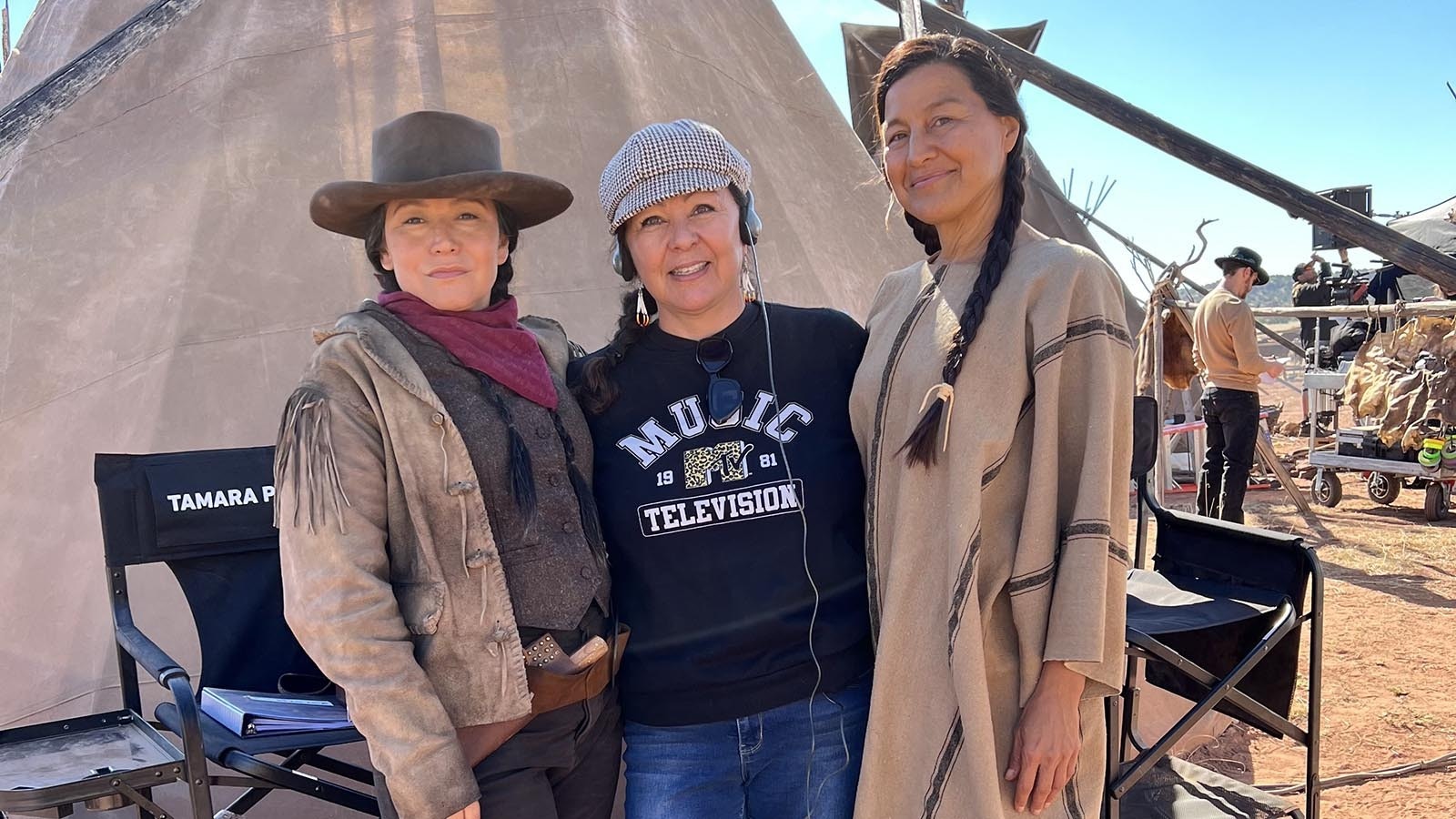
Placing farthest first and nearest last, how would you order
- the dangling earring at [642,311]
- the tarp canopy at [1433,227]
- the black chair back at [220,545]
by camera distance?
1. the tarp canopy at [1433,227]
2. the black chair back at [220,545]
3. the dangling earring at [642,311]

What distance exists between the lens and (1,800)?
5.28 feet

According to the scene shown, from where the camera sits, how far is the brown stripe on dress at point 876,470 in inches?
62.4

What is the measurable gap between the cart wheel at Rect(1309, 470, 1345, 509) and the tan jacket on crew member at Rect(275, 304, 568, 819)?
9.10 m

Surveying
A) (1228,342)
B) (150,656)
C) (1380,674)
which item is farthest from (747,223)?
(1228,342)

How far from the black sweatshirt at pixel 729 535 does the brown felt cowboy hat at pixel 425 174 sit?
39 cm

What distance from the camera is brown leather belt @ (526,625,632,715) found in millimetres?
1438

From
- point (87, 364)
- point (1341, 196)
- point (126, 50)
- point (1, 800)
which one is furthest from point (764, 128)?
point (1341, 196)

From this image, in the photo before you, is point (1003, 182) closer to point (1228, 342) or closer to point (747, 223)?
point (747, 223)

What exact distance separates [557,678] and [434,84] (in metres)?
2.39

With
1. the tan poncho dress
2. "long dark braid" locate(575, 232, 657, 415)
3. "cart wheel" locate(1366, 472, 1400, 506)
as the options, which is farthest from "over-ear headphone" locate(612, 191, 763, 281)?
"cart wheel" locate(1366, 472, 1400, 506)

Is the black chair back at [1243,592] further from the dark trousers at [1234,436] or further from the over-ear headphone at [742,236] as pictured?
the dark trousers at [1234,436]

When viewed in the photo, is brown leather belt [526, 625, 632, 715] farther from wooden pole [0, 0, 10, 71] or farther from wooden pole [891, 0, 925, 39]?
wooden pole [0, 0, 10, 71]

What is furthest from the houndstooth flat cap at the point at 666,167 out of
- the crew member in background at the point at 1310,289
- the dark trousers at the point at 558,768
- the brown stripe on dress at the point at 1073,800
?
the crew member in background at the point at 1310,289

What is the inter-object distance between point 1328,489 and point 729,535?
8839 millimetres
